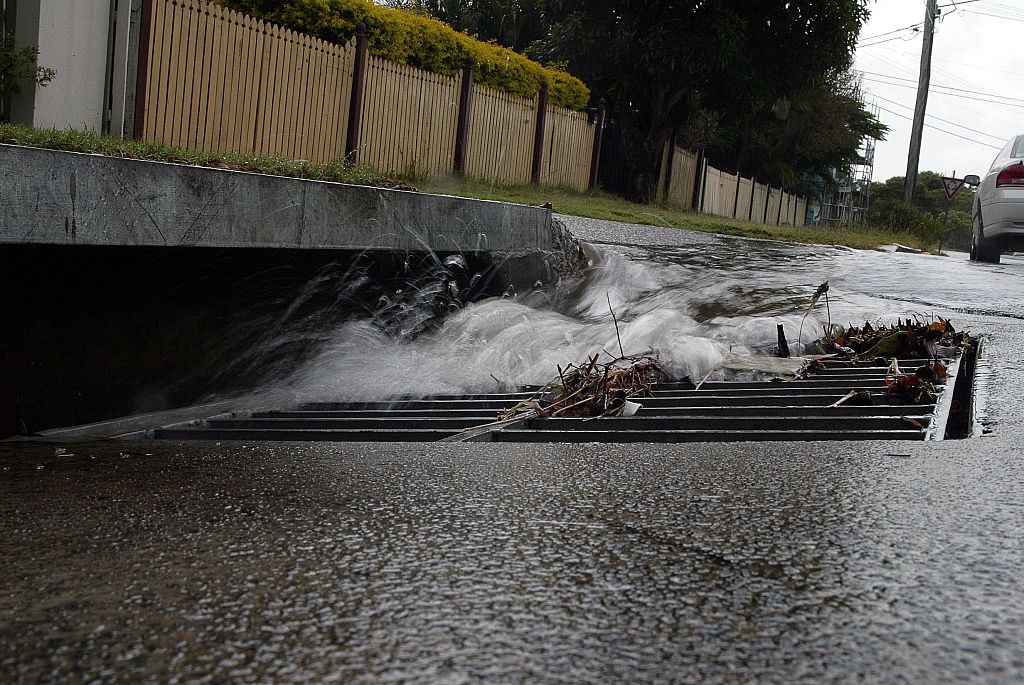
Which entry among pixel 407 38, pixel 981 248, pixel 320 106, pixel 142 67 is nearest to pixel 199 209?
pixel 142 67

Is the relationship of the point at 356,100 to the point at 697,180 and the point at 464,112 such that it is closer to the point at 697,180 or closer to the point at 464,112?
the point at 464,112

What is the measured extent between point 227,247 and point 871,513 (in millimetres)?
2828

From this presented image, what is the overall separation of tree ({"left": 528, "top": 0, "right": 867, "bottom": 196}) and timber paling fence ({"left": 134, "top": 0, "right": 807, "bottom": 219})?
8.74 ft

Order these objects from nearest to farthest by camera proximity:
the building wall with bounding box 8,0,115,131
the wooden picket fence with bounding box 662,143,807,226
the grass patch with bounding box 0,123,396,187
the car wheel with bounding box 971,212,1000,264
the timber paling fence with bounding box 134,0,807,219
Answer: the grass patch with bounding box 0,123,396,187 < the building wall with bounding box 8,0,115,131 < the timber paling fence with bounding box 134,0,807,219 < the car wheel with bounding box 971,212,1000,264 < the wooden picket fence with bounding box 662,143,807,226

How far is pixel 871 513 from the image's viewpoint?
1.58 meters

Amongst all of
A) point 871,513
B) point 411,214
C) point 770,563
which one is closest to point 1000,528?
point 871,513

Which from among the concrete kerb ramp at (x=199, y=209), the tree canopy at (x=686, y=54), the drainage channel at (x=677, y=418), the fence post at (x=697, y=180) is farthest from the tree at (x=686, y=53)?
the drainage channel at (x=677, y=418)

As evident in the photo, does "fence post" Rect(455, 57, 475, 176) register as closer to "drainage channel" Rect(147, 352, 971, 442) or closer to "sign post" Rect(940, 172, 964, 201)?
"drainage channel" Rect(147, 352, 971, 442)

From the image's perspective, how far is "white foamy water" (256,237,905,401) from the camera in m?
4.20

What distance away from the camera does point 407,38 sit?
12992mm

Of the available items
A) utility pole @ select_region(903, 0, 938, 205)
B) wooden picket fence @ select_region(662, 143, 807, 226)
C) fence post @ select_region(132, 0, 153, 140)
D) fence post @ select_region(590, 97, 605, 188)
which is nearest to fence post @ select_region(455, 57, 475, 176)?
fence post @ select_region(590, 97, 605, 188)

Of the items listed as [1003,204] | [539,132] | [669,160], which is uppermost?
[669,160]

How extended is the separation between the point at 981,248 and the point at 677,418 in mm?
10219

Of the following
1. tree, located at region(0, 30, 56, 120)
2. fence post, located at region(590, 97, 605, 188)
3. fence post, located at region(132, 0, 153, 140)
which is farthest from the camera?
fence post, located at region(590, 97, 605, 188)
